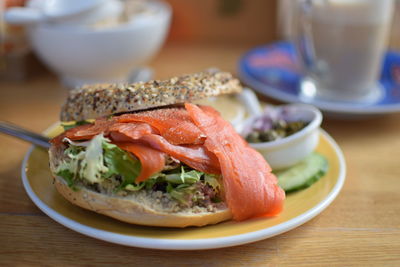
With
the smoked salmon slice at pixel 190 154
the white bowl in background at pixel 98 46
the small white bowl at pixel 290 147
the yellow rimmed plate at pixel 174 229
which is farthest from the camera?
the white bowl in background at pixel 98 46

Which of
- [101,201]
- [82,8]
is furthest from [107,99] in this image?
[82,8]

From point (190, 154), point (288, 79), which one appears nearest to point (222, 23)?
point (288, 79)

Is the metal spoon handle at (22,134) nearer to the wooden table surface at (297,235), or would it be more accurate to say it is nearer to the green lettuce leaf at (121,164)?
the wooden table surface at (297,235)

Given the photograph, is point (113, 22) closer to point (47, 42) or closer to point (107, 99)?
point (47, 42)

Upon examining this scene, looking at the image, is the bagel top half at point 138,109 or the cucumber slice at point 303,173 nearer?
the bagel top half at point 138,109

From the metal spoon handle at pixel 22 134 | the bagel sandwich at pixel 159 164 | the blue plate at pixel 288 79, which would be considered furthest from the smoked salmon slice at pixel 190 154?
the blue plate at pixel 288 79

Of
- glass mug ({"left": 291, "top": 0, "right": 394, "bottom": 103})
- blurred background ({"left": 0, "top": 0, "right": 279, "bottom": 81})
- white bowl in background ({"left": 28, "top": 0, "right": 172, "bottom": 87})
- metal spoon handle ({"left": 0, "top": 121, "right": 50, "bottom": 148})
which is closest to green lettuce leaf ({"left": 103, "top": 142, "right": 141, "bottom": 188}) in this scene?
metal spoon handle ({"left": 0, "top": 121, "right": 50, "bottom": 148})

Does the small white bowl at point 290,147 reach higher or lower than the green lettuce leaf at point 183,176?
lower

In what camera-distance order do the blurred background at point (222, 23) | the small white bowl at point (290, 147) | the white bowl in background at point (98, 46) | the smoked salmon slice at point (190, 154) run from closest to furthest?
the smoked salmon slice at point (190, 154) < the small white bowl at point (290, 147) < the white bowl in background at point (98, 46) < the blurred background at point (222, 23)
